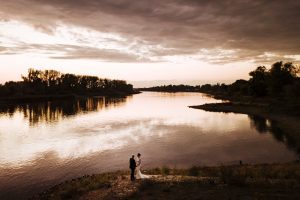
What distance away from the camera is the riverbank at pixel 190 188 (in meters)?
23.8

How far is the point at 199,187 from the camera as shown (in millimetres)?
26047

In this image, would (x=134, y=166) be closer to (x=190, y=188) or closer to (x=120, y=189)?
(x=120, y=189)

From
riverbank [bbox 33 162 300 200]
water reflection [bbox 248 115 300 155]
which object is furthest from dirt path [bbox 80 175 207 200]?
water reflection [bbox 248 115 300 155]

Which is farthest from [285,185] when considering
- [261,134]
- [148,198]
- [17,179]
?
[261,134]

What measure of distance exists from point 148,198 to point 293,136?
51.6 metres

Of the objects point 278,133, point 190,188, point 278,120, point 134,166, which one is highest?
point 134,166

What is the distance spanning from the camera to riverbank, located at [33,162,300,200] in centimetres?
2381

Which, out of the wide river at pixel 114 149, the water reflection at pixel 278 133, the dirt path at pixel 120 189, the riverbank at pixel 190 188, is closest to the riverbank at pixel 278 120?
the water reflection at pixel 278 133

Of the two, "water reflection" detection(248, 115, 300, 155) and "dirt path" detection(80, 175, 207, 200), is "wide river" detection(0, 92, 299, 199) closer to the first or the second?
"water reflection" detection(248, 115, 300, 155)

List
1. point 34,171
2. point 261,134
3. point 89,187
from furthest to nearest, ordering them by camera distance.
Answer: point 261,134 < point 34,171 < point 89,187

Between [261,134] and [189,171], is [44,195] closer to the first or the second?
[189,171]

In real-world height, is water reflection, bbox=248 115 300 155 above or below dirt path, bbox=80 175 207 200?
below

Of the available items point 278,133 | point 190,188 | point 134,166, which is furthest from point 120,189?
point 278,133

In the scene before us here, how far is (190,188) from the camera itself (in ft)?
85.4
